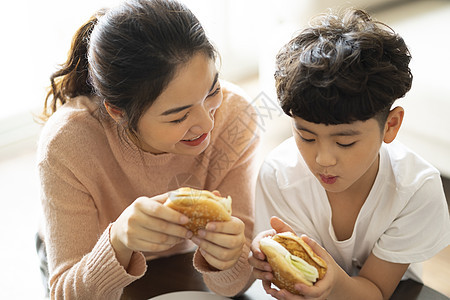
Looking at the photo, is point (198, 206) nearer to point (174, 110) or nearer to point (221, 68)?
point (174, 110)

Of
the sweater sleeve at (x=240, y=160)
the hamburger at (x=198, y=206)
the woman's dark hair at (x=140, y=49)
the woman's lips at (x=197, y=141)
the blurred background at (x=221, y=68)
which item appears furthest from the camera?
the blurred background at (x=221, y=68)

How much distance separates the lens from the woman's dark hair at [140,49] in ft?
3.91

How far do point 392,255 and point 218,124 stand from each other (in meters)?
0.53

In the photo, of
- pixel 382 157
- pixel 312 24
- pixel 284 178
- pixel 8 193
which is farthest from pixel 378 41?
pixel 8 193

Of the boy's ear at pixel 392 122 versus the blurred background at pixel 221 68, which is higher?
the boy's ear at pixel 392 122

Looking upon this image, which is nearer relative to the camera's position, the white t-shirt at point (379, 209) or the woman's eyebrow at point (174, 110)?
the woman's eyebrow at point (174, 110)

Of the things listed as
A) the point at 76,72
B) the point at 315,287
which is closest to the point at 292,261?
the point at 315,287

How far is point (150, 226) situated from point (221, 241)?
0.14 m

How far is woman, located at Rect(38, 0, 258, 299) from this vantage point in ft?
3.89

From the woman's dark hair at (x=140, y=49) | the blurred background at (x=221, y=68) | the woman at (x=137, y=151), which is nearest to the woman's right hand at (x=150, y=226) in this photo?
the woman at (x=137, y=151)

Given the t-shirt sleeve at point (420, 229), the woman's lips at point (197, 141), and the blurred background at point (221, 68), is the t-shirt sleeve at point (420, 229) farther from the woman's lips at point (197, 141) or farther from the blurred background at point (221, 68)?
the blurred background at point (221, 68)

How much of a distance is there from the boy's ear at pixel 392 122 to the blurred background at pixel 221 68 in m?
0.81

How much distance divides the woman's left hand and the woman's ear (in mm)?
347

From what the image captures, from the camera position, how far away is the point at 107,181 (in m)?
1.44
